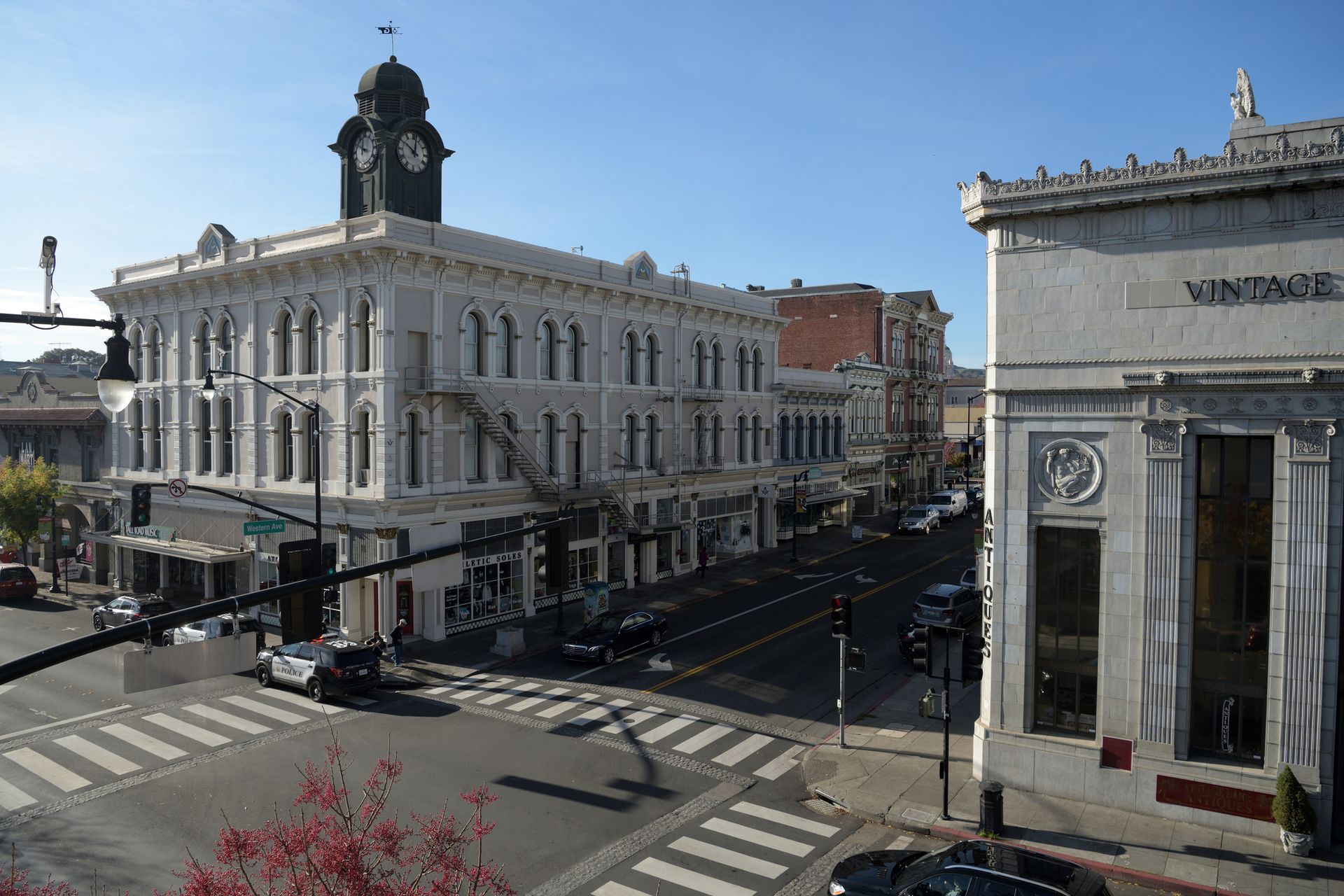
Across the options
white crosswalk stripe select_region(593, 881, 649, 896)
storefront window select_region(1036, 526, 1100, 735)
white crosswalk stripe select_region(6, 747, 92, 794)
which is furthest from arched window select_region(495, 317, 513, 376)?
white crosswalk stripe select_region(593, 881, 649, 896)

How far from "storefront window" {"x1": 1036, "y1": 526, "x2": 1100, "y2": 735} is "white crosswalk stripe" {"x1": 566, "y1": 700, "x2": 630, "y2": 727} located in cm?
1026

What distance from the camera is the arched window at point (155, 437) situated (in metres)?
38.4

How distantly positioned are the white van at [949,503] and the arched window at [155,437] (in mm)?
45091

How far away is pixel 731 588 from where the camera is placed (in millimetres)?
38781

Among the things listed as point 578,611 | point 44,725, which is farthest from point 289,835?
point 578,611

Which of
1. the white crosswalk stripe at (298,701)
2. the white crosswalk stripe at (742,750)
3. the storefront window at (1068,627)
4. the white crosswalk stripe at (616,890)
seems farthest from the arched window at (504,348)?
the white crosswalk stripe at (616,890)

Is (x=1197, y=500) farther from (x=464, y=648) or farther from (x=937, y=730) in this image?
(x=464, y=648)

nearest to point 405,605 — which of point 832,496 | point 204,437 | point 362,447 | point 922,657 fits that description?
point 362,447

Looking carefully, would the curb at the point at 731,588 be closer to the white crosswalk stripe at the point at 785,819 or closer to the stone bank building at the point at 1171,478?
the white crosswalk stripe at the point at 785,819

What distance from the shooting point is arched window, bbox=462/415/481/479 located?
31.7m

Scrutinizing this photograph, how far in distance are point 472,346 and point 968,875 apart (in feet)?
82.1

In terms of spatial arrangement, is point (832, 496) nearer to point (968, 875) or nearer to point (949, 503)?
point (949, 503)

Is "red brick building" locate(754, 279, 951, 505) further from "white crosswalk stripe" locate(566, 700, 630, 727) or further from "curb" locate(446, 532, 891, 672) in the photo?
"white crosswalk stripe" locate(566, 700, 630, 727)

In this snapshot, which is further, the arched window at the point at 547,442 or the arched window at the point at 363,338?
the arched window at the point at 547,442
